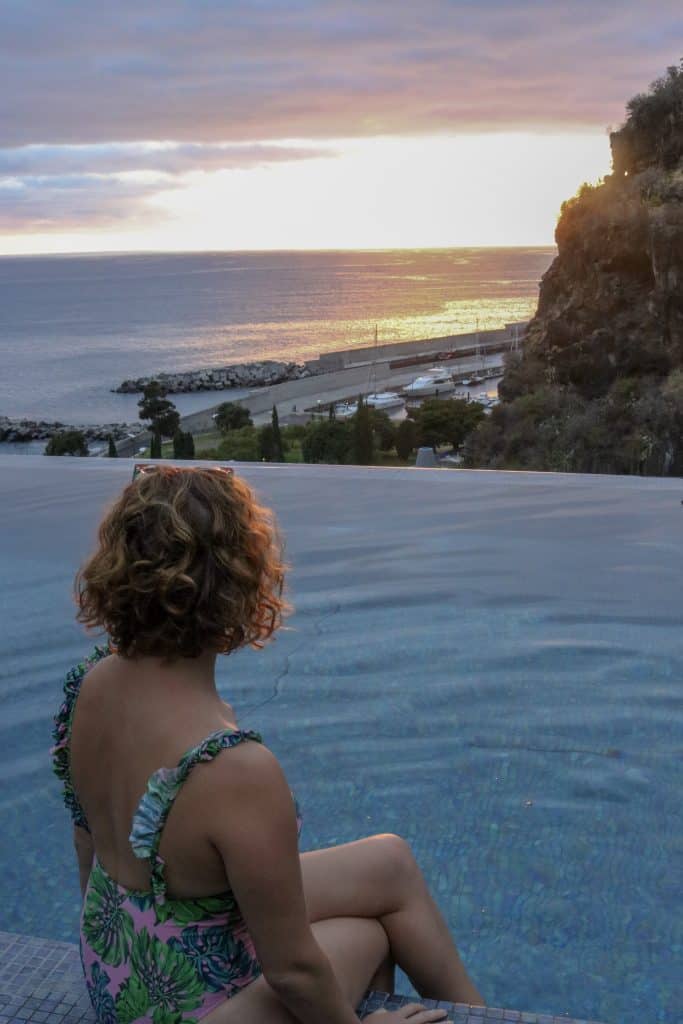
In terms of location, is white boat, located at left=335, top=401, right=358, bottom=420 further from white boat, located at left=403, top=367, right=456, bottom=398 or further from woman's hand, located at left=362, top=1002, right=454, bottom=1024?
woman's hand, located at left=362, top=1002, right=454, bottom=1024

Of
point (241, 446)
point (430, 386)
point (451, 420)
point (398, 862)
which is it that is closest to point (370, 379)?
point (430, 386)

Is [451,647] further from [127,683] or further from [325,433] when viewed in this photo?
[325,433]

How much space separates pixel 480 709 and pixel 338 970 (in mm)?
1743

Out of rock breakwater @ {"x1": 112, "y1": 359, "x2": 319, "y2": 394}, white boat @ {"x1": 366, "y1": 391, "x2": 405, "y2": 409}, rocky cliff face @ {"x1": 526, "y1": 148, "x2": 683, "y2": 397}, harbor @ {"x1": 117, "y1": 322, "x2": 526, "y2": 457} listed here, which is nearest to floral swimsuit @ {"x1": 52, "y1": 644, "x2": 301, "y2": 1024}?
harbor @ {"x1": 117, "y1": 322, "x2": 526, "y2": 457}

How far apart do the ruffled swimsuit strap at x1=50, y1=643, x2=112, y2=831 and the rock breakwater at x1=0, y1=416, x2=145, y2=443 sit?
1235 inches

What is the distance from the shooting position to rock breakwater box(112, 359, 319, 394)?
1919 inches

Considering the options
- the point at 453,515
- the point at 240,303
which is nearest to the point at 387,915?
the point at 453,515

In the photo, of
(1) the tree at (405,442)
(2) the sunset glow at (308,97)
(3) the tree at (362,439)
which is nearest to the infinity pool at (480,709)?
(3) the tree at (362,439)

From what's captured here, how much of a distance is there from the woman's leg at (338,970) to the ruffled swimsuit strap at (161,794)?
0.56ft

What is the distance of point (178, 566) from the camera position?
1032 mm

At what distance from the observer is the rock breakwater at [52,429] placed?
111 feet

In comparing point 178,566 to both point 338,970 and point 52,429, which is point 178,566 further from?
point 52,429

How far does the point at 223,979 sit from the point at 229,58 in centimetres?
3064

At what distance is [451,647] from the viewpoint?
132 inches
